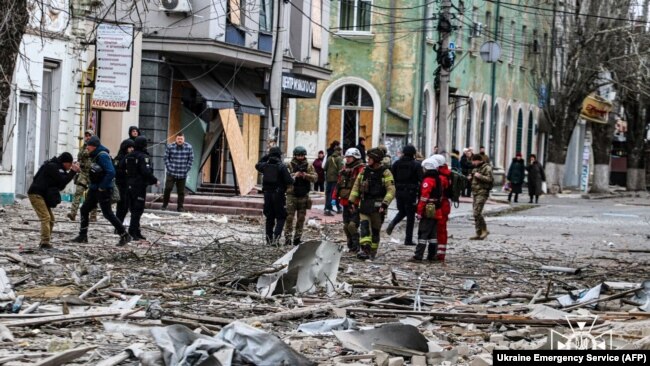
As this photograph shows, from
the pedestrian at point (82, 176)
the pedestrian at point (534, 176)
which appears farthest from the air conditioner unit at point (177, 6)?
the pedestrian at point (534, 176)

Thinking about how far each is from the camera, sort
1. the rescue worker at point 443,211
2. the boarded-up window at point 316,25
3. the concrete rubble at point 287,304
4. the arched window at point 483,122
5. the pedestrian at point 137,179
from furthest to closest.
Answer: the arched window at point 483,122 → the boarded-up window at point 316,25 → the pedestrian at point 137,179 → the rescue worker at point 443,211 → the concrete rubble at point 287,304

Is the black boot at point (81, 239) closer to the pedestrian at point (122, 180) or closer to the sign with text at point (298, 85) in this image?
the pedestrian at point (122, 180)

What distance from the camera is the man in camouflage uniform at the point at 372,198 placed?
725 inches

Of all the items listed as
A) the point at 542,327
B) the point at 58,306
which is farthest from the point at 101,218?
the point at 542,327

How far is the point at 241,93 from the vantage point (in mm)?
34875

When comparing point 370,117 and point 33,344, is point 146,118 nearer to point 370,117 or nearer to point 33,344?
point 370,117

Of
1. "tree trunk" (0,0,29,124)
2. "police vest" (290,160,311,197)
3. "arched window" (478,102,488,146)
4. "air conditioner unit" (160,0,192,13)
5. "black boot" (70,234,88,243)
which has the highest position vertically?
"air conditioner unit" (160,0,192,13)

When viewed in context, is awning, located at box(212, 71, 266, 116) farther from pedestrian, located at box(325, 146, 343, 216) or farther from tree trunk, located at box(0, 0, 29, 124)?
tree trunk, located at box(0, 0, 29, 124)

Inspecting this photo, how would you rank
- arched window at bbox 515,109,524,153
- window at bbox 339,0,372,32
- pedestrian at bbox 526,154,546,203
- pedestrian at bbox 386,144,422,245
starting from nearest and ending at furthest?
pedestrian at bbox 386,144,422,245
pedestrian at bbox 526,154,546,203
window at bbox 339,0,372,32
arched window at bbox 515,109,524,153

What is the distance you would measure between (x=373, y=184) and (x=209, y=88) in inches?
598

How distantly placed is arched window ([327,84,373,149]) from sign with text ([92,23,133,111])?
18.2 m

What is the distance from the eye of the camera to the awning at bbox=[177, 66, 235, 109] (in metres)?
32.4

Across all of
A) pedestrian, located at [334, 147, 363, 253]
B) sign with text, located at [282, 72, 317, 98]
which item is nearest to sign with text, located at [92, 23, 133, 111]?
pedestrian, located at [334, 147, 363, 253]

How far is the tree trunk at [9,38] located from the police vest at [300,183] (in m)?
5.56
